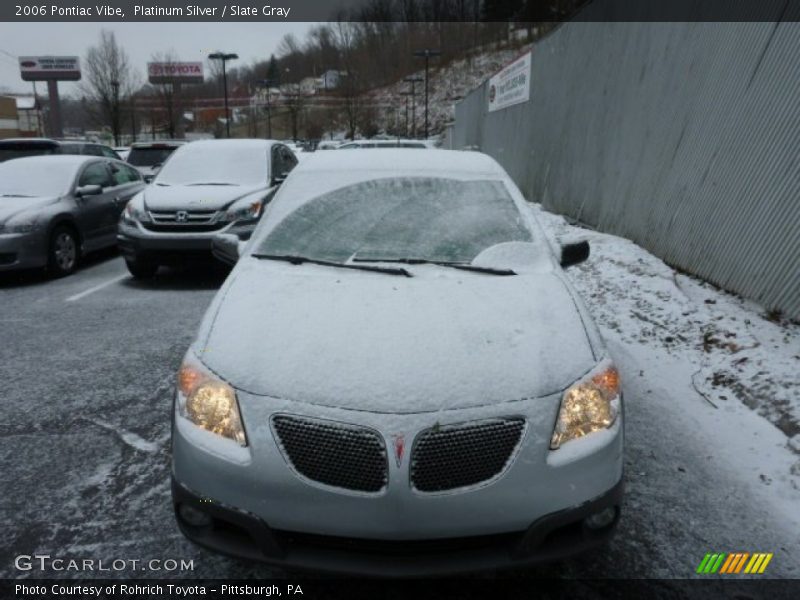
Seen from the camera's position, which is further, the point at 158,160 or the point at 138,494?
the point at 158,160

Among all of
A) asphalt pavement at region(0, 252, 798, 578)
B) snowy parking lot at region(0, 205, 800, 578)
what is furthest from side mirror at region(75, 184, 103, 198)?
asphalt pavement at region(0, 252, 798, 578)

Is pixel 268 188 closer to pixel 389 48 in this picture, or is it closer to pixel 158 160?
pixel 158 160

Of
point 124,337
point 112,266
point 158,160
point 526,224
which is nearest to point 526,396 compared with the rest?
point 526,224

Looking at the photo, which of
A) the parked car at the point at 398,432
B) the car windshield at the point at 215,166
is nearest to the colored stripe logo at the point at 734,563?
the parked car at the point at 398,432

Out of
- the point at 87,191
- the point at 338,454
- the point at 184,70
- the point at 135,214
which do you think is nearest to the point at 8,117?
A: the point at 184,70

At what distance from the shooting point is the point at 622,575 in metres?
2.35

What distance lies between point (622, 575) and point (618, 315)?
3.49 metres

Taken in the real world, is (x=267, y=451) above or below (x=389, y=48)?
below

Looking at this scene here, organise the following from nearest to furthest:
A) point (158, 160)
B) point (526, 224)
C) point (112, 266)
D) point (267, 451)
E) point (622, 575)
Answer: point (267, 451), point (622, 575), point (526, 224), point (112, 266), point (158, 160)

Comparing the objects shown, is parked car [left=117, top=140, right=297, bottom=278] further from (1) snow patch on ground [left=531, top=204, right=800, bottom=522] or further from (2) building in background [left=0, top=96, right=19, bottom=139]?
(2) building in background [left=0, top=96, right=19, bottom=139]

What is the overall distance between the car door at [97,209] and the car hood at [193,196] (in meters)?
1.41

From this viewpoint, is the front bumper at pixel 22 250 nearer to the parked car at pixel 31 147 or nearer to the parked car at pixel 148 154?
the parked car at pixel 31 147

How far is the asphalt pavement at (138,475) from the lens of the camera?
8.05 ft

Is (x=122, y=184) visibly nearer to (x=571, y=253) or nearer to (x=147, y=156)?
(x=147, y=156)
